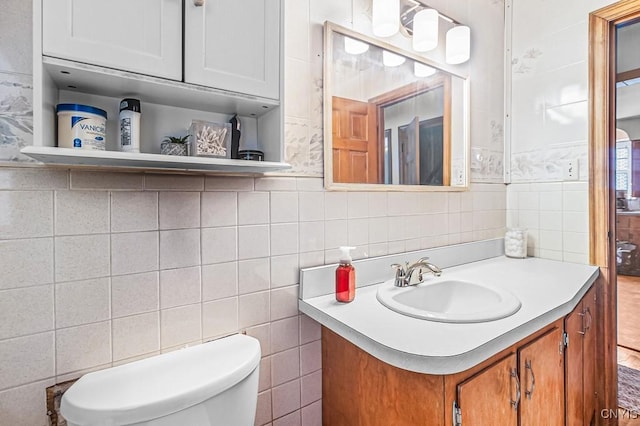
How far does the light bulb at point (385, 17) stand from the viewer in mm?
1183

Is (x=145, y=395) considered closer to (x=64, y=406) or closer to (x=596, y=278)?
(x=64, y=406)

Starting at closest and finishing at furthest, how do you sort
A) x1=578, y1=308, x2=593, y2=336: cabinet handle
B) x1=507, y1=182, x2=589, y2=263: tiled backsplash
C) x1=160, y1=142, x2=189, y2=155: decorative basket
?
1. x1=160, y1=142, x2=189, y2=155: decorative basket
2. x1=578, y1=308, x2=593, y2=336: cabinet handle
3. x1=507, y1=182, x2=589, y2=263: tiled backsplash

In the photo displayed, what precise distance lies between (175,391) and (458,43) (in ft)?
5.58

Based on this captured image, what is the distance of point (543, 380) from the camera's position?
3.29 feet

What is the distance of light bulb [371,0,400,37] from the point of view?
1.18 meters

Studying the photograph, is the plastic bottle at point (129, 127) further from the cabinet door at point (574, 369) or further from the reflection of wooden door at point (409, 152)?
the cabinet door at point (574, 369)

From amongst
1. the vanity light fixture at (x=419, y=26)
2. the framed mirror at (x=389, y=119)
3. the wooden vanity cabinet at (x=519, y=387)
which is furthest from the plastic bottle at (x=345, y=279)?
the vanity light fixture at (x=419, y=26)

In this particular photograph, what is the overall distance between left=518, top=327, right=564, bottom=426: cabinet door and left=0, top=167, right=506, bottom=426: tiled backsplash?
61 centimetres

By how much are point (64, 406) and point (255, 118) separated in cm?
83

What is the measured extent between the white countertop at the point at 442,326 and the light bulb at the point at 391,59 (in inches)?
36.1

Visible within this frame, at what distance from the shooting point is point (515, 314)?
0.91 meters

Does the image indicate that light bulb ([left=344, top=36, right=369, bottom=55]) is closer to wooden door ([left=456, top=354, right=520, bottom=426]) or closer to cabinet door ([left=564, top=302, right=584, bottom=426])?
wooden door ([left=456, top=354, right=520, bottom=426])

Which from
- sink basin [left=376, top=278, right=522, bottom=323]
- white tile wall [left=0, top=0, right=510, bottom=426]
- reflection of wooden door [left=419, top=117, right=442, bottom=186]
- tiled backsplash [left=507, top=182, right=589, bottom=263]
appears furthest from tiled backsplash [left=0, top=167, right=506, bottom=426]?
tiled backsplash [left=507, top=182, right=589, bottom=263]

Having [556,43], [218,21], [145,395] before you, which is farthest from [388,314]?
[556,43]
